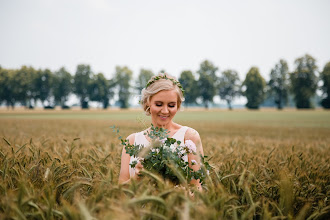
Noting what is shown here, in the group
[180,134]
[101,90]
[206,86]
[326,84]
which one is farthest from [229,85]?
[180,134]

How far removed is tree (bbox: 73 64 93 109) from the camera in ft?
303

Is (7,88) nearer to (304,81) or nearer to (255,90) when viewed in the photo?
(255,90)

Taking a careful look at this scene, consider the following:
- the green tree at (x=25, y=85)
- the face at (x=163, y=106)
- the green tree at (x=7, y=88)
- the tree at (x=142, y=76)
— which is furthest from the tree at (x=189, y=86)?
the face at (x=163, y=106)

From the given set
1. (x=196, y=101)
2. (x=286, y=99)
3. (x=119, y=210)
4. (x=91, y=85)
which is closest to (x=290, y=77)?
(x=286, y=99)

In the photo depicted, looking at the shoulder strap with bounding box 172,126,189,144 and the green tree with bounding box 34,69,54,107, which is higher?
the green tree with bounding box 34,69,54,107

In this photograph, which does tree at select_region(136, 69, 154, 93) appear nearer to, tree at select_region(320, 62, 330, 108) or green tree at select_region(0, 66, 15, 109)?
green tree at select_region(0, 66, 15, 109)

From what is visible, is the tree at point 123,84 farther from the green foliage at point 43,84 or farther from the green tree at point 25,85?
the green tree at point 25,85

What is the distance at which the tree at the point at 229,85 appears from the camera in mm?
105444

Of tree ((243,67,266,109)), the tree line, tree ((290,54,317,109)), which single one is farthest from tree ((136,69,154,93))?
tree ((290,54,317,109))

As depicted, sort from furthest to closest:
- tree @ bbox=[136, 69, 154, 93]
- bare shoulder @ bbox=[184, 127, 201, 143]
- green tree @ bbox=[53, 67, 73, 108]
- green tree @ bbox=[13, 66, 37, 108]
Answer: tree @ bbox=[136, 69, 154, 93] < green tree @ bbox=[53, 67, 73, 108] < green tree @ bbox=[13, 66, 37, 108] < bare shoulder @ bbox=[184, 127, 201, 143]

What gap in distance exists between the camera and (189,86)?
95688 millimetres

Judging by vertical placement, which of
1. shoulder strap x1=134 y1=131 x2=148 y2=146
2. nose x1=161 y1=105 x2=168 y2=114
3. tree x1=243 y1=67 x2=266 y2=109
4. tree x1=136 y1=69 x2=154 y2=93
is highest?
tree x1=136 y1=69 x2=154 y2=93

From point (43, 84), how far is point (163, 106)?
3845 inches

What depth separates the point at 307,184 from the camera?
7.43 feet
